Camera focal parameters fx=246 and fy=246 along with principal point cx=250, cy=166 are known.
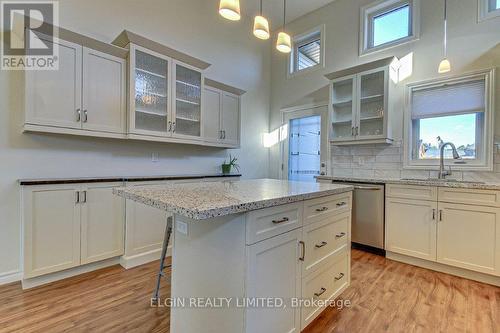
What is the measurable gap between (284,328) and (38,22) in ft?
10.2

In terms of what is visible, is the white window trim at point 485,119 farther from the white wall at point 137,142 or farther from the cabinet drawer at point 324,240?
the white wall at point 137,142

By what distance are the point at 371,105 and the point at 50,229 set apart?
4.07 meters

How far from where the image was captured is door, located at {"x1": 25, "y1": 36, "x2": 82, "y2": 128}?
2.17 metres

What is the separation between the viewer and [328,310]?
1.94 metres

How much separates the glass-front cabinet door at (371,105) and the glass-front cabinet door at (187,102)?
2.28 meters

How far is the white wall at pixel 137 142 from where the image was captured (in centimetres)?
231

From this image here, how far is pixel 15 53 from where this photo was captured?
7.57 ft

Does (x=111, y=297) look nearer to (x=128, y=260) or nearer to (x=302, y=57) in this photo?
(x=128, y=260)

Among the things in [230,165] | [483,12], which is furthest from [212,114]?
[483,12]

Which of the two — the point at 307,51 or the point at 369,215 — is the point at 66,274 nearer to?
the point at 369,215

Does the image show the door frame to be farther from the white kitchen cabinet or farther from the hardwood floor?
the white kitchen cabinet

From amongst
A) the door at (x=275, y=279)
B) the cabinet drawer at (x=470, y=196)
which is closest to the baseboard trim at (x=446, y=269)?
the cabinet drawer at (x=470, y=196)

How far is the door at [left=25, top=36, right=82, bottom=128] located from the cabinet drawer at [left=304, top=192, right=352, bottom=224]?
2.32 m

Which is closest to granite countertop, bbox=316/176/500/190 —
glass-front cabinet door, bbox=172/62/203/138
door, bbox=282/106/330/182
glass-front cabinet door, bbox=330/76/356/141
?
glass-front cabinet door, bbox=330/76/356/141
